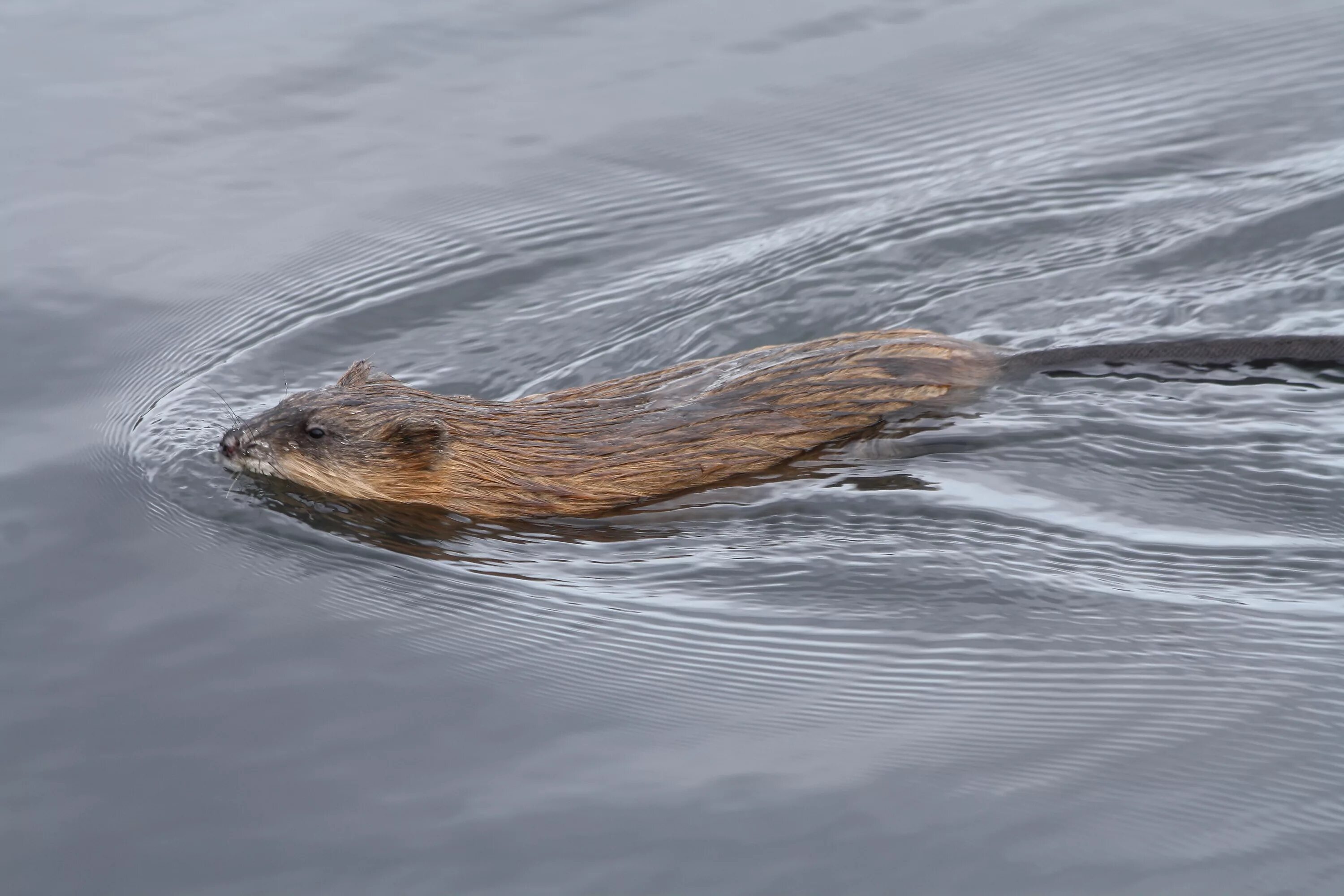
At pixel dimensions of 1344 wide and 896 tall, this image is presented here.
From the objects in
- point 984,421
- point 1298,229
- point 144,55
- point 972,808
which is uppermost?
point 144,55

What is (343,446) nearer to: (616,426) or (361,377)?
(361,377)

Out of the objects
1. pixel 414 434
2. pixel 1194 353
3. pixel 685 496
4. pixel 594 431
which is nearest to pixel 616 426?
pixel 594 431

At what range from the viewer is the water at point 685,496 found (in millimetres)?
3842

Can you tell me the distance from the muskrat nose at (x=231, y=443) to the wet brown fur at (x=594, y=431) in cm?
2

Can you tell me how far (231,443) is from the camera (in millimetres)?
5730

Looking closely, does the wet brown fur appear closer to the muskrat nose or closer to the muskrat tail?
the muskrat nose

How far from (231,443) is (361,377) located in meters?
0.62

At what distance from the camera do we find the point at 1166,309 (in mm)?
6645

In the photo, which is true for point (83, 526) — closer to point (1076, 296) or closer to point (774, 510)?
point (774, 510)

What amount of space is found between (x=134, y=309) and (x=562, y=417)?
2793 mm

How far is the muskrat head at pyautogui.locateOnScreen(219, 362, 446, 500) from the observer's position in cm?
570

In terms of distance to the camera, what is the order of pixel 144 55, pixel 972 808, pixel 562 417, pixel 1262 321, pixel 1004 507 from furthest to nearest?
pixel 144 55 < pixel 1262 321 < pixel 562 417 < pixel 1004 507 < pixel 972 808

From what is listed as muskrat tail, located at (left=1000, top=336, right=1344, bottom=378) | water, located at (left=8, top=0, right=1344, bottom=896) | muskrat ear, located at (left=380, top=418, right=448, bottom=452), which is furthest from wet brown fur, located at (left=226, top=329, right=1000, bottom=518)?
muskrat tail, located at (left=1000, top=336, right=1344, bottom=378)

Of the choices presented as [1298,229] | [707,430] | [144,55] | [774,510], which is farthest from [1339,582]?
[144,55]
